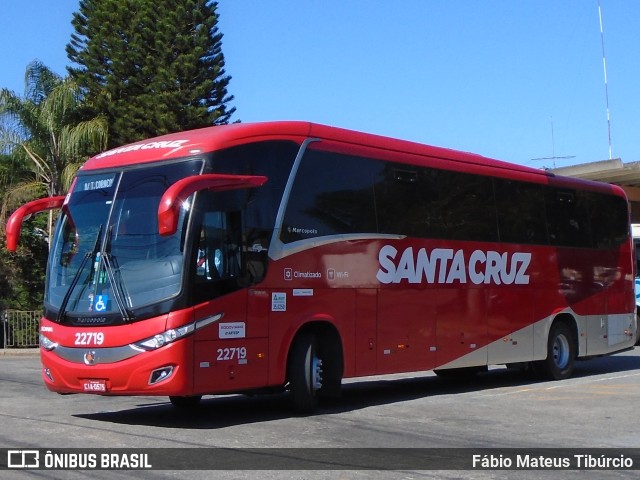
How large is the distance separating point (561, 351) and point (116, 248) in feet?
32.2

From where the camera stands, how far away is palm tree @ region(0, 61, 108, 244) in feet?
105

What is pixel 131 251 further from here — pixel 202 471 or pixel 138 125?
pixel 138 125

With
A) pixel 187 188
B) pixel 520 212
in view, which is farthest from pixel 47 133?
pixel 187 188

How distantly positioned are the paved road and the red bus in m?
0.52

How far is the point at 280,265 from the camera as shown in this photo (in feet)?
40.1

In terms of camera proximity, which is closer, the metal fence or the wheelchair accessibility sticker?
the wheelchair accessibility sticker

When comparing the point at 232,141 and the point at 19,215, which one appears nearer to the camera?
the point at 232,141

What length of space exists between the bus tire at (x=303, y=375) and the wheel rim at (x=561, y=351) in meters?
6.87

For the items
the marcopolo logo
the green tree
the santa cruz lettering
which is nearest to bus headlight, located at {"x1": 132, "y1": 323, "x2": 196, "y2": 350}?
A: the marcopolo logo

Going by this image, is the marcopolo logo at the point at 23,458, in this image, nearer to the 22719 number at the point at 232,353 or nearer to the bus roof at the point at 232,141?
the 22719 number at the point at 232,353

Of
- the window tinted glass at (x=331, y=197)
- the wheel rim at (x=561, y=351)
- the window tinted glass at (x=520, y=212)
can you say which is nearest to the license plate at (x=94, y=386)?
the window tinted glass at (x=331, y=197)

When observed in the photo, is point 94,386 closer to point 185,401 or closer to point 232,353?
point 232,353

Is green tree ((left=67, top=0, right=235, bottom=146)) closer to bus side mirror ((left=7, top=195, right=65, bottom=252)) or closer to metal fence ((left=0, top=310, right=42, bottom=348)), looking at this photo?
metal fence ((left=0, top=310, right=42, bottom=348))

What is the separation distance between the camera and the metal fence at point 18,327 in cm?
2967
